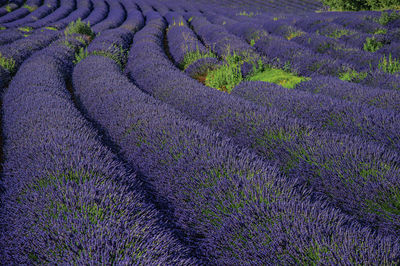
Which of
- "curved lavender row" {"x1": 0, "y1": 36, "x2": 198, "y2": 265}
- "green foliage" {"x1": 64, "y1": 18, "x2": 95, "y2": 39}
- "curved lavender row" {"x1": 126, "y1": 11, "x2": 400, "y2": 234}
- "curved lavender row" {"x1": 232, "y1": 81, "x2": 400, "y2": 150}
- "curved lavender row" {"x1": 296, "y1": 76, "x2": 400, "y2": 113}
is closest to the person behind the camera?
"curved lavender row" {"x1": 0, "y1": 36, "x2": 198, "y2": 265}

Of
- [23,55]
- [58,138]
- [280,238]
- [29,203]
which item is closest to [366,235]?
[280,238]

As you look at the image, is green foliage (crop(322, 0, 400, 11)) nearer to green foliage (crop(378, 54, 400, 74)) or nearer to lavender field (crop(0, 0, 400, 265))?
green foliage (crop(378, 54, 400, 74))

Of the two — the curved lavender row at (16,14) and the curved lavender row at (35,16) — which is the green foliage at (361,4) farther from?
the curved lavender row at (16,14)

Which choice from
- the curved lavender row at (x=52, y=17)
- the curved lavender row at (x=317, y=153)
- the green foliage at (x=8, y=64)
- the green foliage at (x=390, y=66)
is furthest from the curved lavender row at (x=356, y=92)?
the curved lavender row at (x=52, y=17)

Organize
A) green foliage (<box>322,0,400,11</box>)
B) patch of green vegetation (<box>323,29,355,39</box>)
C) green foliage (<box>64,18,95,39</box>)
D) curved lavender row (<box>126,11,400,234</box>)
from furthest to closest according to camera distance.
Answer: green foliage (<box>322,0,400,11</box>) < green foliage (<box>64,18,95,39</box>) < patch of green vegetation (<box>323,29,355,39</box>) < curved lavender row (<box>126,11,400,234</box>)

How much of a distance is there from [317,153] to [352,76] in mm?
3787

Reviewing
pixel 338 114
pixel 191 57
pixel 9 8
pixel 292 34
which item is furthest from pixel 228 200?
pixel 9 8

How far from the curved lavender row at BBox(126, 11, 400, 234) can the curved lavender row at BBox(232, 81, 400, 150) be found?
0.45 metres

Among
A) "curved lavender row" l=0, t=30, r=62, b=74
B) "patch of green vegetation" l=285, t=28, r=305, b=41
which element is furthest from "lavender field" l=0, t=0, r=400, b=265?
"patch of green vegetation" l=285, t=28, r=305, b=41

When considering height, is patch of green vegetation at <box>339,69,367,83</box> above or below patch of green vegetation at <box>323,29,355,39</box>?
below

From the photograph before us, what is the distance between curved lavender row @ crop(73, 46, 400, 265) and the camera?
5.18ft

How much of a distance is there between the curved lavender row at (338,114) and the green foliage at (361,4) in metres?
15.2

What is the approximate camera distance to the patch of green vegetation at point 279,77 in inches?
228

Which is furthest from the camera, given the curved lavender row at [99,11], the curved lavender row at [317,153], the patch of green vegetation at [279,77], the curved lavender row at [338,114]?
the curved lavender row at [99,11]
